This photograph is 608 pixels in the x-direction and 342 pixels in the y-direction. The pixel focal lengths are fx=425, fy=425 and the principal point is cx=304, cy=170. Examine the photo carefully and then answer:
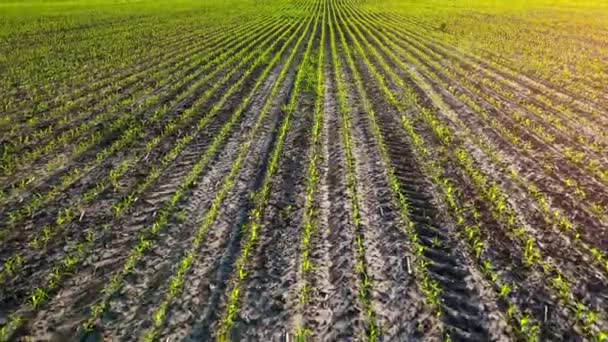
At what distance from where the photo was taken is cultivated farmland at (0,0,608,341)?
5867 millimetres

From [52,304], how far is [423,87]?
1484cm

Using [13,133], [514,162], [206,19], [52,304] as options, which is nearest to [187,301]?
[52,304]

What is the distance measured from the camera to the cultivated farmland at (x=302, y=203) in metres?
5.87

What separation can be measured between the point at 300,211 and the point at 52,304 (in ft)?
14.3

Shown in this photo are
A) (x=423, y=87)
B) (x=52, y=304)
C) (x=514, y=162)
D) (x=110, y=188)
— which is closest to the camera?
(x=52, y=304)

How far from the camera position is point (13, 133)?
11.8 metres

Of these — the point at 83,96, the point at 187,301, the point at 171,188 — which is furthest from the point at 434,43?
the point at 187,301

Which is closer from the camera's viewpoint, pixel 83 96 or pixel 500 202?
pixel 500 202

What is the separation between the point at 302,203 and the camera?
8656 mm

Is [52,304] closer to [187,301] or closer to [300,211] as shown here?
[187,301]

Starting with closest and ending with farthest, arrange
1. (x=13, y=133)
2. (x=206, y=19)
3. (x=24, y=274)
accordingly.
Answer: (x=24, y=274) < (x=13, y=133) < (x=206, y=19)

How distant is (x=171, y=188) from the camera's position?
30.1 ft

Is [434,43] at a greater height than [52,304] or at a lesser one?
greater

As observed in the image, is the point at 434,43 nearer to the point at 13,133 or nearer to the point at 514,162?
the point at 514,162
